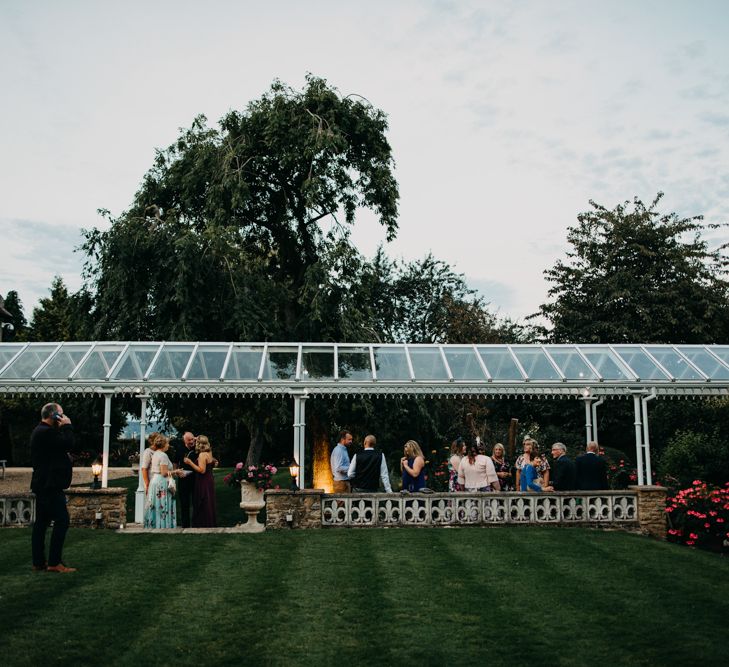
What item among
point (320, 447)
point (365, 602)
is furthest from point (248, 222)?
point (365, 602)

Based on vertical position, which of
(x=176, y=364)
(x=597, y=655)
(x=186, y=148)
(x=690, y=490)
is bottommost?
(x=597, y=655)

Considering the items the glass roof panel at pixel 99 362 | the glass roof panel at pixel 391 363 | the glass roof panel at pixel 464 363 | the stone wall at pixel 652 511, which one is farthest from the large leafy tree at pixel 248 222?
the stone wall at pixel 652 511

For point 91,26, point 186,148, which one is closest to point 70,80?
point 91,26

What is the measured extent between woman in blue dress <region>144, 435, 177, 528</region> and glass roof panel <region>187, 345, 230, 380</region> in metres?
2.15

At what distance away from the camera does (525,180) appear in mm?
23547

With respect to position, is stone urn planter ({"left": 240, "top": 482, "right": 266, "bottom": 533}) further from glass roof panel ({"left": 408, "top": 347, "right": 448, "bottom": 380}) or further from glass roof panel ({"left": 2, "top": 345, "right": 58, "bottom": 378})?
glass roof panel ({"left": 2, "top": 345, "right": 58, "bottom": 378})

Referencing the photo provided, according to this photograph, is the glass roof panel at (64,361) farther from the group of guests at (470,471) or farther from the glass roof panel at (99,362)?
the group of guests at (470,471)

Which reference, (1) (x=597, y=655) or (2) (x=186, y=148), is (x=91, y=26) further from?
(1) (x=597, y=655)

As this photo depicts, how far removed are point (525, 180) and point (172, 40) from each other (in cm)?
1134

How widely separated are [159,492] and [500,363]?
7.23 m

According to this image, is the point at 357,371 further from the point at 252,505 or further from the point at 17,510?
the point at 17,510

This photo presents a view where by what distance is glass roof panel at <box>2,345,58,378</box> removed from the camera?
49.9 ft

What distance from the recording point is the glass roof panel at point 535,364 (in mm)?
15500

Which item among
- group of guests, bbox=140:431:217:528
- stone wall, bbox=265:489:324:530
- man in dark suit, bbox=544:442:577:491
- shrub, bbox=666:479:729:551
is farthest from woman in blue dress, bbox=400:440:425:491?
shrub, bbox=666:479:729:551
